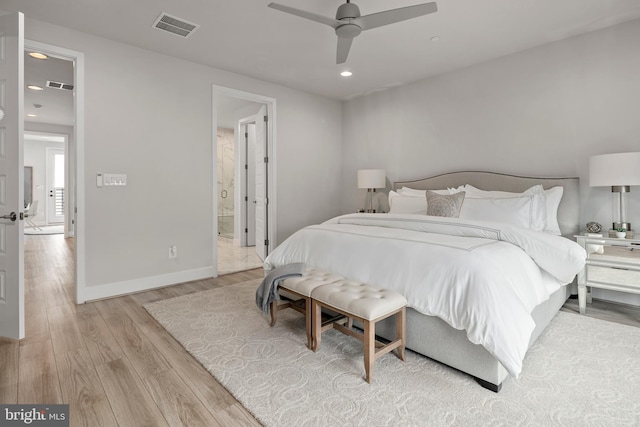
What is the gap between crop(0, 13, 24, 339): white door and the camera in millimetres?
2301

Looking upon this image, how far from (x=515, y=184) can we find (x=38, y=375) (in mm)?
4333

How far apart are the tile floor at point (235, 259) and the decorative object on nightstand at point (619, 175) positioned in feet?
13.1

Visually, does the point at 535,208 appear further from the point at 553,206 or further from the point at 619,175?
the point at 619,175

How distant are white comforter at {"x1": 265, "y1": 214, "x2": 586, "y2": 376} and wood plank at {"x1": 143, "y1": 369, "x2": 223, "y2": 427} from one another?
1.22 metres

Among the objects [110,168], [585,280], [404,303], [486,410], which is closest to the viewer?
[486,410]

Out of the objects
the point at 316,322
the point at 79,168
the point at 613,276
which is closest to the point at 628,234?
the point at 613,276

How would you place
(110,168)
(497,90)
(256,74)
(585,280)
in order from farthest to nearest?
(256,74)
(497,90)
(110,168)
(585,280)

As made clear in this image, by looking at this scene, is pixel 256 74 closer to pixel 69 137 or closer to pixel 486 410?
pixel 486 410

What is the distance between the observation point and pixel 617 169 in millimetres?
2721

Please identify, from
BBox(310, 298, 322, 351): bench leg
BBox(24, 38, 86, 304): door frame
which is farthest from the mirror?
BBox(310, 298, 322, 351): bench leg

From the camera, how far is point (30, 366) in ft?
6.63

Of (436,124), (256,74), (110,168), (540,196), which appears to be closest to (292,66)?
(256,74)

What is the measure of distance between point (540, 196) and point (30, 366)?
418 centimetres

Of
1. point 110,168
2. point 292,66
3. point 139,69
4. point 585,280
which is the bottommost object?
point 585,280
